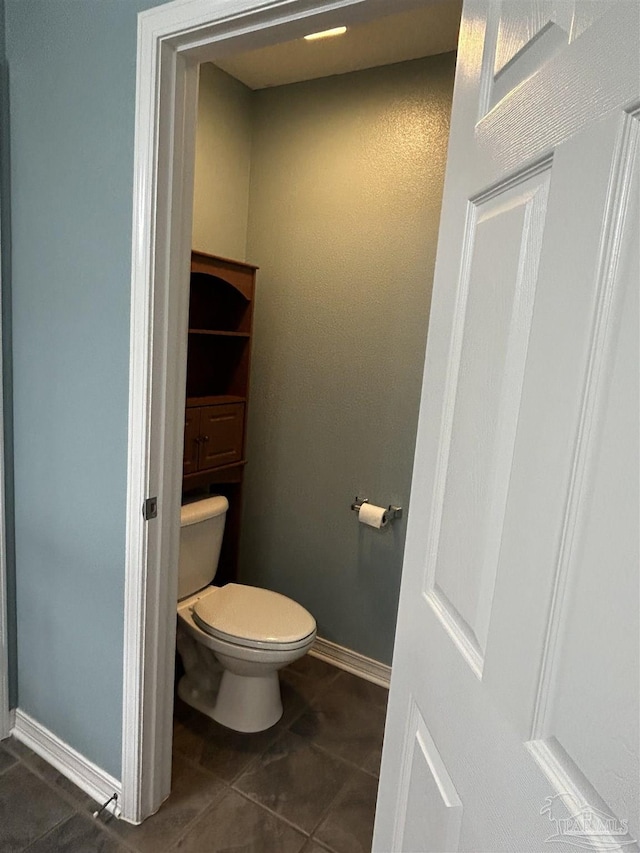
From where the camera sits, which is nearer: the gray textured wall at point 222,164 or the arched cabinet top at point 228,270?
the arched cabinet top at point 228,270

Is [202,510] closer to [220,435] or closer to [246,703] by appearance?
[220,435]

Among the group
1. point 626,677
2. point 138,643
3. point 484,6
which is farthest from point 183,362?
point 626,677

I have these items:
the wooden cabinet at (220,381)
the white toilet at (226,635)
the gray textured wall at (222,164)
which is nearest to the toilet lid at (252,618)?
the white toilet at (226,635)

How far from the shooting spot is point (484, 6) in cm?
72

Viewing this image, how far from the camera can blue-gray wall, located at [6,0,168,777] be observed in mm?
1362

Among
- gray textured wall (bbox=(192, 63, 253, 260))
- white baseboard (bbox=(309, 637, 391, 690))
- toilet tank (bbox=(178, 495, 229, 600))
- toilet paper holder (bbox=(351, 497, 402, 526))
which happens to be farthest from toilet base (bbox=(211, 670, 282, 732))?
gray textured wall (bbox=(192, 63, 253, 260))

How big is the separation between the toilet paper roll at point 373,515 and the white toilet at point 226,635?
0.42m

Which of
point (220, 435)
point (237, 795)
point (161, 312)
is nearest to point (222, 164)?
point (220, 435)

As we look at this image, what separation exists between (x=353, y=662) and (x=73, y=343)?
174 centimetres

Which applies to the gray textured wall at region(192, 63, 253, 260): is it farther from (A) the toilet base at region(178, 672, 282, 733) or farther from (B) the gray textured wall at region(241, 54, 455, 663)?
(A) the toilet base at region(178, 672, 282, 733)

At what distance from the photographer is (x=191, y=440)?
6.93 ft

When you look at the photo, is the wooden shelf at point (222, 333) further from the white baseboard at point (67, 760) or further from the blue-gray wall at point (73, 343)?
the white baseboard at point (67, 760)

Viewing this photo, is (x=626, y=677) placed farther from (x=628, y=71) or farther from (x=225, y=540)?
(x=225, y=540)

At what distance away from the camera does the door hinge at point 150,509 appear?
1409mm
